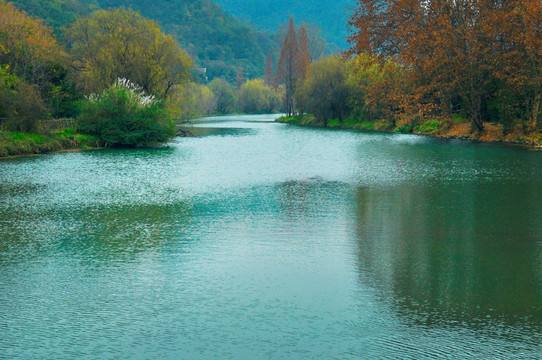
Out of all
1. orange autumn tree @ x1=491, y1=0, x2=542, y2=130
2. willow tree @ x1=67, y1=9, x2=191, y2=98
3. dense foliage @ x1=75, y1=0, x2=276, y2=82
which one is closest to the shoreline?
willow tree @ x1=67, y1=9, x2=191, y2=98

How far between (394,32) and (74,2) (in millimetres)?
82738

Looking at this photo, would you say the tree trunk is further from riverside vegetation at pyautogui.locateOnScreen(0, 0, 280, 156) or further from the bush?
the bush

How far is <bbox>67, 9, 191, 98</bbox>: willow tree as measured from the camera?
47594 mm

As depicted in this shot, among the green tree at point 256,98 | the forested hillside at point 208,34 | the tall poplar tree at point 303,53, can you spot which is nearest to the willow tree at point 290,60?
the tall poplar tree at point 303,53

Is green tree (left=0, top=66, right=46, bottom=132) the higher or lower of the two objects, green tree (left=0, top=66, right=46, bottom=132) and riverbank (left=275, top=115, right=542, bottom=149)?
the higher

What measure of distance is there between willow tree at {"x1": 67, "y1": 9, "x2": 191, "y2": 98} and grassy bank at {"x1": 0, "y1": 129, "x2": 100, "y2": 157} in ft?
30.7

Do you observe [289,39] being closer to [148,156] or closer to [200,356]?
Answer: [148,156]

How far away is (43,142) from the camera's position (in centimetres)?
3491

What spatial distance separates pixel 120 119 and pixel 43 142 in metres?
6.09

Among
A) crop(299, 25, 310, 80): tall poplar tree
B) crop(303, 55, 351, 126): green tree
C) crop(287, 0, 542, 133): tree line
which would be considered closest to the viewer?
crop(287, 0, 542, 133): tree line

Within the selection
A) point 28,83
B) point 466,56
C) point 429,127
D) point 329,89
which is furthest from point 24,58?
point 329,89

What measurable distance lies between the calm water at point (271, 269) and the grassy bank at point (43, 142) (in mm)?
11779

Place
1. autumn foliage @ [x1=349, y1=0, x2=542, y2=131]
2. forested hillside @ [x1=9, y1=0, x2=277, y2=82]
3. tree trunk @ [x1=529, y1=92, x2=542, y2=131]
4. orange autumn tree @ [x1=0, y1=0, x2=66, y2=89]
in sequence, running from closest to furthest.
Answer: autumn foliage @ [x1=349, y1=0, x2=542, y2=131] < tree trunk @ [x1=529, y1=92, x2=542, y2=131] < orange autumn tree @ [x1=0, y1=0, x2=66, y2=89] < forested hillside @ [x1=9, y1=0, x2=277, y2=82]

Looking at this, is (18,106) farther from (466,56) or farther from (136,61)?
(466,56)
